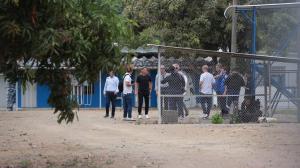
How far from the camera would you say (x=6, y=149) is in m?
12.7

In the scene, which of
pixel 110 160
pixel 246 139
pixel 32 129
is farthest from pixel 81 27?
pixel 32 129

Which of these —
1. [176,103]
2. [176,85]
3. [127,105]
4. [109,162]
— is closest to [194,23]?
[127,105]


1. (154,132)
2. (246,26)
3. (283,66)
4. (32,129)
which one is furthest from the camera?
(246,26)

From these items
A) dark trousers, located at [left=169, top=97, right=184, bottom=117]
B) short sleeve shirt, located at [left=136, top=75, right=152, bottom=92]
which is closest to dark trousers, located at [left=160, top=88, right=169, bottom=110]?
dark trousers, located at [left=169, top=97, right=184, bottom=117]

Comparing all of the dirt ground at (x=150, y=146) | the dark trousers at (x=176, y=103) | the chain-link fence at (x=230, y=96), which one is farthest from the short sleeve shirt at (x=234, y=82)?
the dirt ground at (x=150, y=146)

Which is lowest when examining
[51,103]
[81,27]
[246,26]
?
[51,103]

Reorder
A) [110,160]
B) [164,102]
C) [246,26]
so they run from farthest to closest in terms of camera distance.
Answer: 1. [246,26]
2. [164,102]
3. [110,160]

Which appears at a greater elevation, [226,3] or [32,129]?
[226,3]

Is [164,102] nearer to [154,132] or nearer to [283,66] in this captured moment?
[154,132]

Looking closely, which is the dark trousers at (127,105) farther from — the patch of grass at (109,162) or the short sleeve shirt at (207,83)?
the patch of grass at (109,162)

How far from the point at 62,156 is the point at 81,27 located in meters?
3.55

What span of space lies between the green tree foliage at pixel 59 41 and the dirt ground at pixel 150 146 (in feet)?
6.43

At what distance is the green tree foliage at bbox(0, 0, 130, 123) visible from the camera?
25.9 ft

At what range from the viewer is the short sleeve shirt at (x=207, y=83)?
68.1ft
